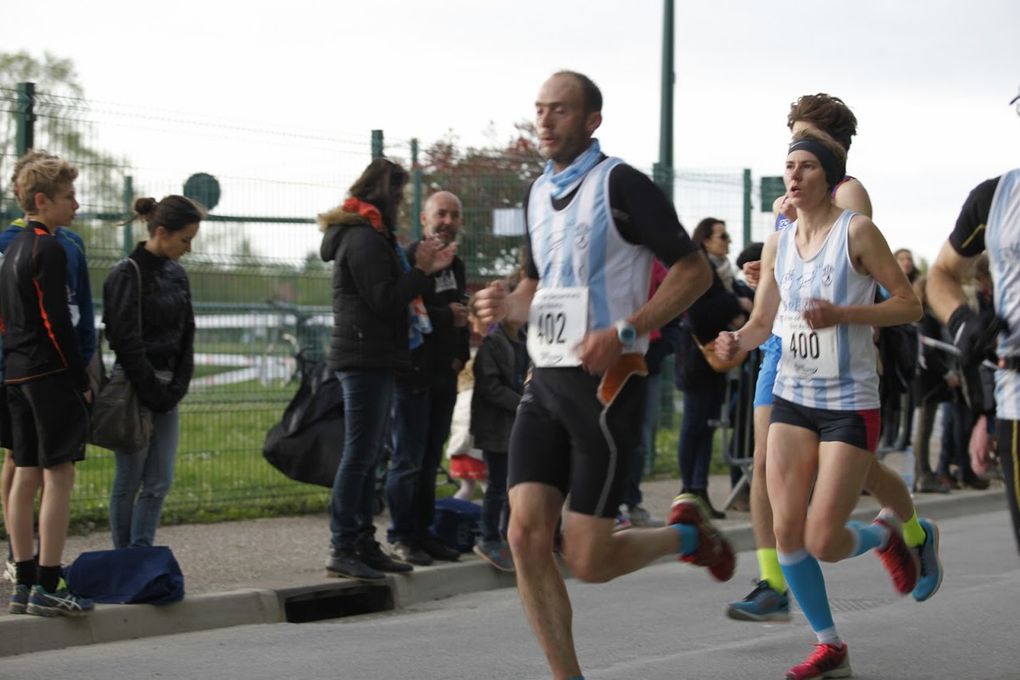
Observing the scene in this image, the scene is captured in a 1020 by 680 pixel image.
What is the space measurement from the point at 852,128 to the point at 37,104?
499 centimetres

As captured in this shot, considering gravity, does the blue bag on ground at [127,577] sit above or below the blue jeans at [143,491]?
below

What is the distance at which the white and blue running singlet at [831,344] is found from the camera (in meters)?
5.75

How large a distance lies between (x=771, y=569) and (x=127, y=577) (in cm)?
292

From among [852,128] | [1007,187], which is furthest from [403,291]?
[1007,187]

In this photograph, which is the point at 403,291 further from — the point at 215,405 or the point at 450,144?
the point at 450,144

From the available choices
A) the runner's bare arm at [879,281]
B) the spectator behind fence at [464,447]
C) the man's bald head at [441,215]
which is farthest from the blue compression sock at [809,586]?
the spectator behind fence at [464,447]

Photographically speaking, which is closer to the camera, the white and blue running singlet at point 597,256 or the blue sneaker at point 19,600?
the white and blue running singlet at point 597,256

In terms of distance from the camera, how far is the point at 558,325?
516 cm

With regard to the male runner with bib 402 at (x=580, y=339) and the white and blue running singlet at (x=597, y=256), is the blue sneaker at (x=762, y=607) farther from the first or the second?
the white and blue running singlet at (x=597, y=256)

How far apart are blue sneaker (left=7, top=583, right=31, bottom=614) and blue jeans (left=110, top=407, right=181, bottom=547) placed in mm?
867

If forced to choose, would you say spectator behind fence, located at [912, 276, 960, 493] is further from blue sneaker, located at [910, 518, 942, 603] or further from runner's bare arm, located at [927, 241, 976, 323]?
runner's bare arm, located at [927, 241, 976, 323]

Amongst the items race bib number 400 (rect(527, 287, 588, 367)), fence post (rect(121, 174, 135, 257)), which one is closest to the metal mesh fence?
fence post (rect(121, 174, 135, 257))

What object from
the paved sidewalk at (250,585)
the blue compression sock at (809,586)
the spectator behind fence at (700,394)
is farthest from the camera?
the spectator behind fence at (700,394)

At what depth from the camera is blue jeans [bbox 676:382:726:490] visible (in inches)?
439
